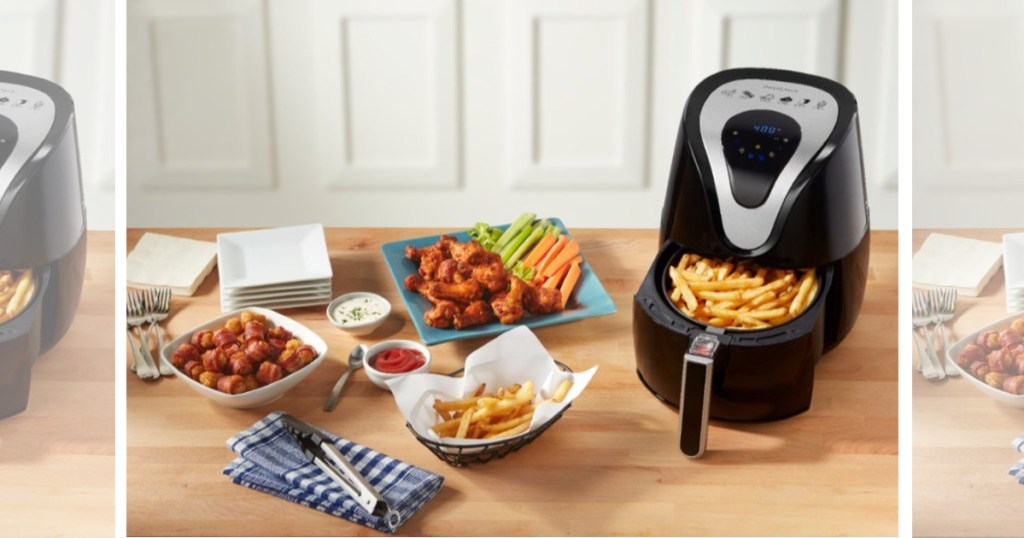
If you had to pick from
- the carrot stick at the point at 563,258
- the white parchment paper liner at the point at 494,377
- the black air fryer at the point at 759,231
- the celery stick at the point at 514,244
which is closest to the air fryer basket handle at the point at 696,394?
the black air fryer at the point at 759,231

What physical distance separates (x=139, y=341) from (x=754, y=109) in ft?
3.33

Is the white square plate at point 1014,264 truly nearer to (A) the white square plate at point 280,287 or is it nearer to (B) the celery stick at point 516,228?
(B) the celery stick at point 516,228

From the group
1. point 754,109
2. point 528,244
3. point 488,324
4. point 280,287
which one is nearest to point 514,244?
point 528,244

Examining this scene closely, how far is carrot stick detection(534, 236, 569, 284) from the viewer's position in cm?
204

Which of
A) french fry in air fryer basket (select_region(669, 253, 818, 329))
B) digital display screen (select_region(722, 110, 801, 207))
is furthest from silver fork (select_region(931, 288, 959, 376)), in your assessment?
digital display screen (select_region(722, 110, 801, 207))

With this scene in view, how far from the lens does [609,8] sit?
9.57 feet

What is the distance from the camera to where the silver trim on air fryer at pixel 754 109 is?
66.7 inches

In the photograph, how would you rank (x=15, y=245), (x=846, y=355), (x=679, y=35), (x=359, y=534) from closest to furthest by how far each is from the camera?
(x=359, y=534) → (x=15, y=245) → (x=846, y=355) → (x=679, y=35)

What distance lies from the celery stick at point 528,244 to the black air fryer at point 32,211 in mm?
737

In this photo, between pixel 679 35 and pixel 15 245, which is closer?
→ pixel 15 245

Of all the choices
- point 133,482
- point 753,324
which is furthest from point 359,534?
point 753,324

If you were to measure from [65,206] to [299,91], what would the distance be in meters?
1.45

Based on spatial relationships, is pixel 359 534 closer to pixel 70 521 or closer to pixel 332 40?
pixel 70 521

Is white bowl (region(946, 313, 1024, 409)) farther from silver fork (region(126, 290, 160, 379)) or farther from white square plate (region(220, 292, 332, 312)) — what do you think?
silver fork (region(126, 290, 160, 379))
